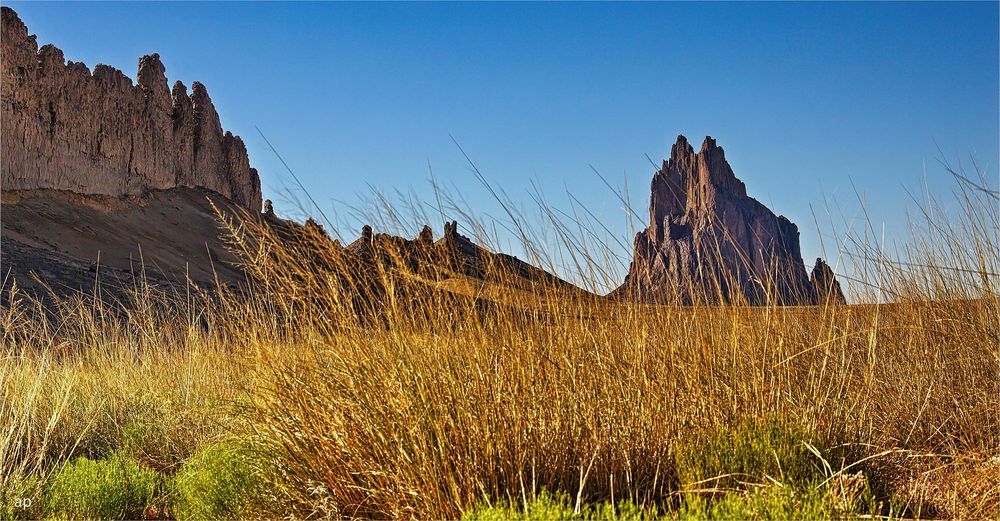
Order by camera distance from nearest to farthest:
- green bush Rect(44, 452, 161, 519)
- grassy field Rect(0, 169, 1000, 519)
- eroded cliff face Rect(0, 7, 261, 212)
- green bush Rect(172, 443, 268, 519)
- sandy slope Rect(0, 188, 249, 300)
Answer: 1. grassy field Rect(0, 169, 1000, 519)
2. green bush Rect(172, 443, 268, 519)
3. green bush Rect(44, 452, 161, 519)
4. sandy slope Rect(0, 188, 249, 300)
5. eroded cliff face Rect(0, 7, 261, 212)

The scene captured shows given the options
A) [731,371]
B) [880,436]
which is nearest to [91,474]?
[731,371]

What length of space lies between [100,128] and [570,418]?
41.4 meters

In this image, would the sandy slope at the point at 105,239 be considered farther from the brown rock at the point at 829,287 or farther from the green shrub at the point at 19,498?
the brown rock at the point at 829,287

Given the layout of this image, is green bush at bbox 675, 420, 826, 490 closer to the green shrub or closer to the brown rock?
the brown rock

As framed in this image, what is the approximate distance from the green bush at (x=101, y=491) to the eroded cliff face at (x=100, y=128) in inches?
1265

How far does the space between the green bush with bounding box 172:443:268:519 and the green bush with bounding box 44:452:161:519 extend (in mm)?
237

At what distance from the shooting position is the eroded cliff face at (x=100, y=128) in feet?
106

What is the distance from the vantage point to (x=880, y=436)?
3779 millimetres

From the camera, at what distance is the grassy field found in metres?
2.82

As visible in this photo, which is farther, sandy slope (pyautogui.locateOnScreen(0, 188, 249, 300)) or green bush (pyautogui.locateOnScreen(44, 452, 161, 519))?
sandy slope (pyautogui.locateOnScreen(0, 188, 249, 300))

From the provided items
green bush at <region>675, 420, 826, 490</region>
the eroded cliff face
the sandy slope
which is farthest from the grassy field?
the eroded cliff face

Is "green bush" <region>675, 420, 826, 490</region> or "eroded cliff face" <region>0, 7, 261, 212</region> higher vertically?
"eroded cliff face" <region>0, 7, 261, 212</region>

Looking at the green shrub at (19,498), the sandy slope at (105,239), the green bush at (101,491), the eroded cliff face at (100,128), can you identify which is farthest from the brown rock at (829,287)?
the eroded cliff face at (100,128)

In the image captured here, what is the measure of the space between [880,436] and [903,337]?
1.07 meters
